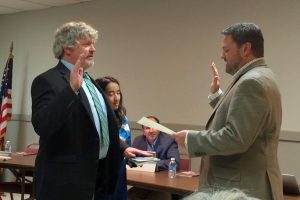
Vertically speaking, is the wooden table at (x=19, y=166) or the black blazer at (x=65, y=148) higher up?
the black blazer at (x=65, y=148)

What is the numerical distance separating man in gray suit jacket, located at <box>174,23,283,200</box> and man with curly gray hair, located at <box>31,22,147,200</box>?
0.42m

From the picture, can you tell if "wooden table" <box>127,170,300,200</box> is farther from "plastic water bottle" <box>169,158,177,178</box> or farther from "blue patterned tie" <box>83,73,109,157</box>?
"blue patterned tie" <box>83,73,109,157</box>

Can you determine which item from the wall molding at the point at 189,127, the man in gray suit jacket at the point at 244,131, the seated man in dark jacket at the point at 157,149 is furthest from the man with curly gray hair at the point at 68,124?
the wall molding at the point at 189,127

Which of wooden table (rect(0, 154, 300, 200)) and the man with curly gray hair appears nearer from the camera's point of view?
the man with curly gray hair

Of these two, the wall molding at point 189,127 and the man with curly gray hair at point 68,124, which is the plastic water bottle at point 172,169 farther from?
the man with curly gray hair at point 68,124

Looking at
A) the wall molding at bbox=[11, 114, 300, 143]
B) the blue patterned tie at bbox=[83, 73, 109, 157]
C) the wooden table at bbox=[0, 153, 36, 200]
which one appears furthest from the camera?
→ the wall molding at bbox=[11, 114, 300, 143]

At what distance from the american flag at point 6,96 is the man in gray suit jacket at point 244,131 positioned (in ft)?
16.3

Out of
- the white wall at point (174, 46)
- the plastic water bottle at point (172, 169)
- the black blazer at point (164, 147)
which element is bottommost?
the plastic water bottle at point (172, 169)

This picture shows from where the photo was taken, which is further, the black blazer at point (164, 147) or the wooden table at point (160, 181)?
the black blazer at point (164, 147)

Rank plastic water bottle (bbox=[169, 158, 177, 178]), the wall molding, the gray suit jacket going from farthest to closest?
the wall molding
plastic water bottle (bbox=[169, 158, 177, 178])
the gray suit jacket

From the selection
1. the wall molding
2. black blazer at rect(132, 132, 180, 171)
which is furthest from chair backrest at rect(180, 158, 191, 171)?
the wall molding

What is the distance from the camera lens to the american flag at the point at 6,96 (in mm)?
6434

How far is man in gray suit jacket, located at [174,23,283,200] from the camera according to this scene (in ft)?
6.16

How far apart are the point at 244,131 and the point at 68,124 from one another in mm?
793
